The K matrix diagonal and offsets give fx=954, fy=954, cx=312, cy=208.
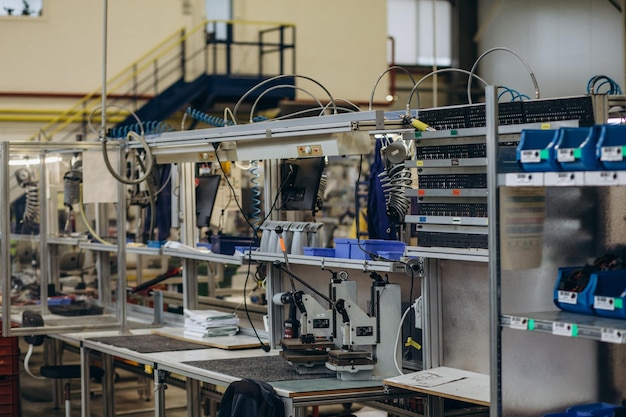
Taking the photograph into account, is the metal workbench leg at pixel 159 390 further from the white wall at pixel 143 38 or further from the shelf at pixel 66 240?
the white wall at pixel 143 38

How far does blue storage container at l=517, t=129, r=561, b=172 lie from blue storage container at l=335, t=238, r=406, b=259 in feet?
4.78

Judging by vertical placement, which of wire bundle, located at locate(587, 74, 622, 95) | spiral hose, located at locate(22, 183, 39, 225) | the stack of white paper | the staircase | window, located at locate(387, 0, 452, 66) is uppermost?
window, located at locate(387, 0, 452, 66)

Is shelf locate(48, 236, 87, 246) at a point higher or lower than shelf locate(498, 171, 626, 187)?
lower

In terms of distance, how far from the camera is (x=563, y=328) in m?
2.63

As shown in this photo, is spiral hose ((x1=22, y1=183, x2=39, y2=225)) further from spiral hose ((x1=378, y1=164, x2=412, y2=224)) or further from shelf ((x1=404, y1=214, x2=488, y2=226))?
shelf ((x1=404, y1=214, x2=488, y2=226))

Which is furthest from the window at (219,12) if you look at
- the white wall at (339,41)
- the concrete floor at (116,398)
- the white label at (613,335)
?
the white label at (613,335)

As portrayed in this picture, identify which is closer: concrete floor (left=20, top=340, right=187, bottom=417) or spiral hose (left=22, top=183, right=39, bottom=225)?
spiral hose (left=22, top=183, right=39, bottom=225)

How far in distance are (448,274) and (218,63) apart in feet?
27.5

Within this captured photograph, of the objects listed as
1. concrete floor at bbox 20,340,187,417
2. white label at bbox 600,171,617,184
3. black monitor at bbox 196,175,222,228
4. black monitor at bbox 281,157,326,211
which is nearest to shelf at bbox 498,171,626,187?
white label at bbox 600,171,617,184

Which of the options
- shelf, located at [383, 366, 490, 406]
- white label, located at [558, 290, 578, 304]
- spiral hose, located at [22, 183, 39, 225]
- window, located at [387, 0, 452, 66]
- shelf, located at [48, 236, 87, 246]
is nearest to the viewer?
white label, located at [558, 290, 578, 304]

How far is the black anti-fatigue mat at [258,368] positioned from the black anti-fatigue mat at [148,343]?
506 millimetres

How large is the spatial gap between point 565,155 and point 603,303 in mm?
446

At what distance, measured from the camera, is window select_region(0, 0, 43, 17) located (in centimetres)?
1099

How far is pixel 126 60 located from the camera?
11.4m
